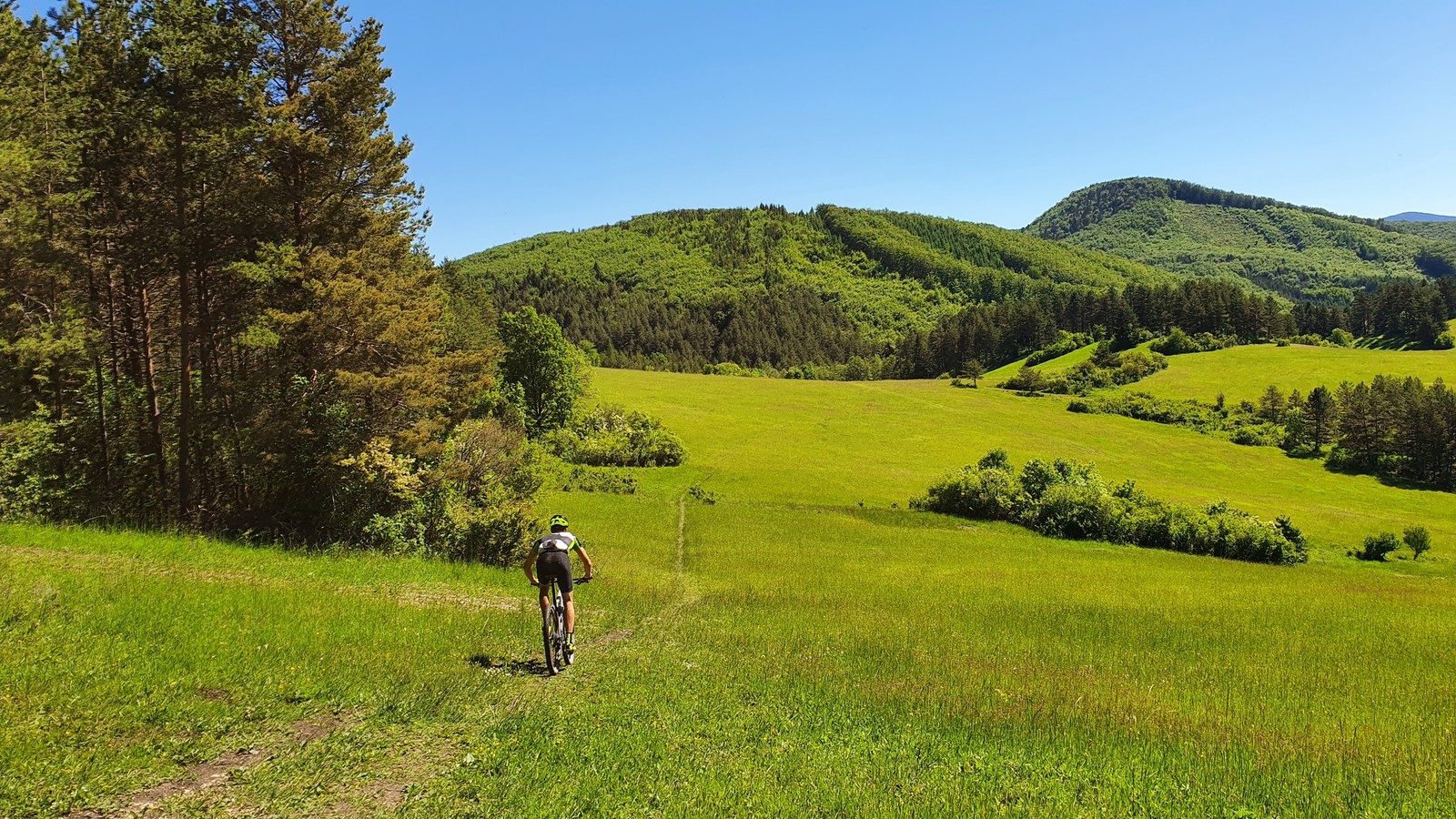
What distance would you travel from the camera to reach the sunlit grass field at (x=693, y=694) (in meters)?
6.98

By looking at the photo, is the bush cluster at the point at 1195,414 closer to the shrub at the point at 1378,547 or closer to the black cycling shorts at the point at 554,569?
the shrub at the point at 1378,547

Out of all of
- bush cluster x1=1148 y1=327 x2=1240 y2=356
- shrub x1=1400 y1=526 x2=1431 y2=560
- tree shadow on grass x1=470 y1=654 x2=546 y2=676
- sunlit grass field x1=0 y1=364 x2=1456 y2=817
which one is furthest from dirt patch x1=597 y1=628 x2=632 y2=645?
bush cluster x1=1148 y1=327 x2=1240 y2=356

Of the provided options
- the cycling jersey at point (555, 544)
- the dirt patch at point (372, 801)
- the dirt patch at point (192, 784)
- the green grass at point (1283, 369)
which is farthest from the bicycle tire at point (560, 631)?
the green grass at point (1283, 369)

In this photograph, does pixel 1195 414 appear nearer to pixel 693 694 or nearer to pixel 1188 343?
pixel 1188 343

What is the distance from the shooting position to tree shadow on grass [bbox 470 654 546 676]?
36.6 ft

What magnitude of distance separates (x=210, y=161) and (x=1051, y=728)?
2616 cm

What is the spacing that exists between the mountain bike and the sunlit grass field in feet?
1.07

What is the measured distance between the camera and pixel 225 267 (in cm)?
1997

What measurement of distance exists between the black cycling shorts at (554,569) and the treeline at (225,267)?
38.4 feet

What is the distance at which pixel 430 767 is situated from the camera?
735 centimetres

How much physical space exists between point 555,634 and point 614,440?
56472 millimetres

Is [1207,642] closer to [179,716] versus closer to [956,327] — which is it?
[179,716]

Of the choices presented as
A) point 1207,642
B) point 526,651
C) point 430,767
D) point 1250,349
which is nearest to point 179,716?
point 430,767

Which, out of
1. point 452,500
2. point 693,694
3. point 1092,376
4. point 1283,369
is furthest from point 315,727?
point 1283,369
